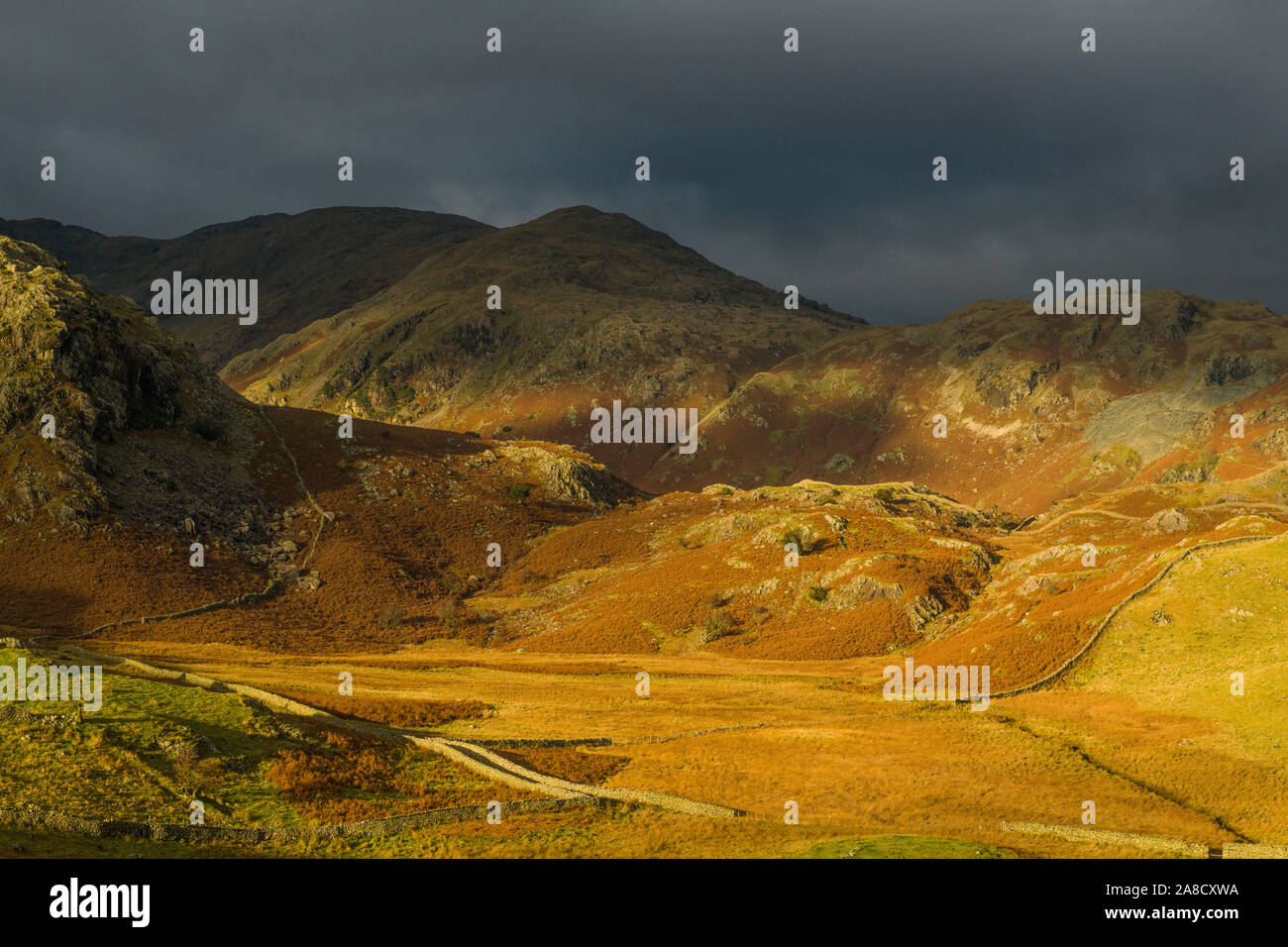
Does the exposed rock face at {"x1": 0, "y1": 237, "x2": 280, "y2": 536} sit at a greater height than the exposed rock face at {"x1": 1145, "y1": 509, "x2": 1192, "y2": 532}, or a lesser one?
greater

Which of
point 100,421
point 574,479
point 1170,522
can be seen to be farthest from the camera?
point 574,479

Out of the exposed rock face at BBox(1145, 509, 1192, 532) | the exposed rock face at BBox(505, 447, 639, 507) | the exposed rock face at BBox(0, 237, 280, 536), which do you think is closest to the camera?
the exposed rock face at BBox(1145, 509, 1192, 532)

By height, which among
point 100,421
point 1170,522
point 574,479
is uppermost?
point 100,421

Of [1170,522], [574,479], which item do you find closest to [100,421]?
[574,479]

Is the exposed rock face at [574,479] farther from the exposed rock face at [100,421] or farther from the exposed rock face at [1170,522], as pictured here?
the exposed rock face at [1170,522]

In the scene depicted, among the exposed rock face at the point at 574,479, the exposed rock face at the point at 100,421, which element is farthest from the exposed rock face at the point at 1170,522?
the exposed rock face at the point at 100,421

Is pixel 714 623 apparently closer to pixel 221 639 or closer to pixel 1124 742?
pixel 1124 742

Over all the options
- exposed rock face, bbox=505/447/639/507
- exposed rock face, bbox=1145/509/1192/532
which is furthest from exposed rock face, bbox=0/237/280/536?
exposed rock face, bbox=1145/509/1192/532

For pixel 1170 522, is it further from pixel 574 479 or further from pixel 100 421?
pixel 100 421

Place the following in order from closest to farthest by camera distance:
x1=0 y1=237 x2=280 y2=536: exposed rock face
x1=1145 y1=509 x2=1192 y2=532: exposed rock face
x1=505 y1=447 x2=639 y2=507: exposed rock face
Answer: x1=1145 y1=509 x2=1192 y2=532: exposed rock face → x1=0 y1=237 x2=280 y2=536: exposed rock face → x1=505 y1=447 x2=639 y2=507: exposed rock face

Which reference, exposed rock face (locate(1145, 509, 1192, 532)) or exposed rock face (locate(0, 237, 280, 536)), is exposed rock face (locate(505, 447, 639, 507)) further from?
exposed rock face (locate(1145, 509, 1192, 532))
